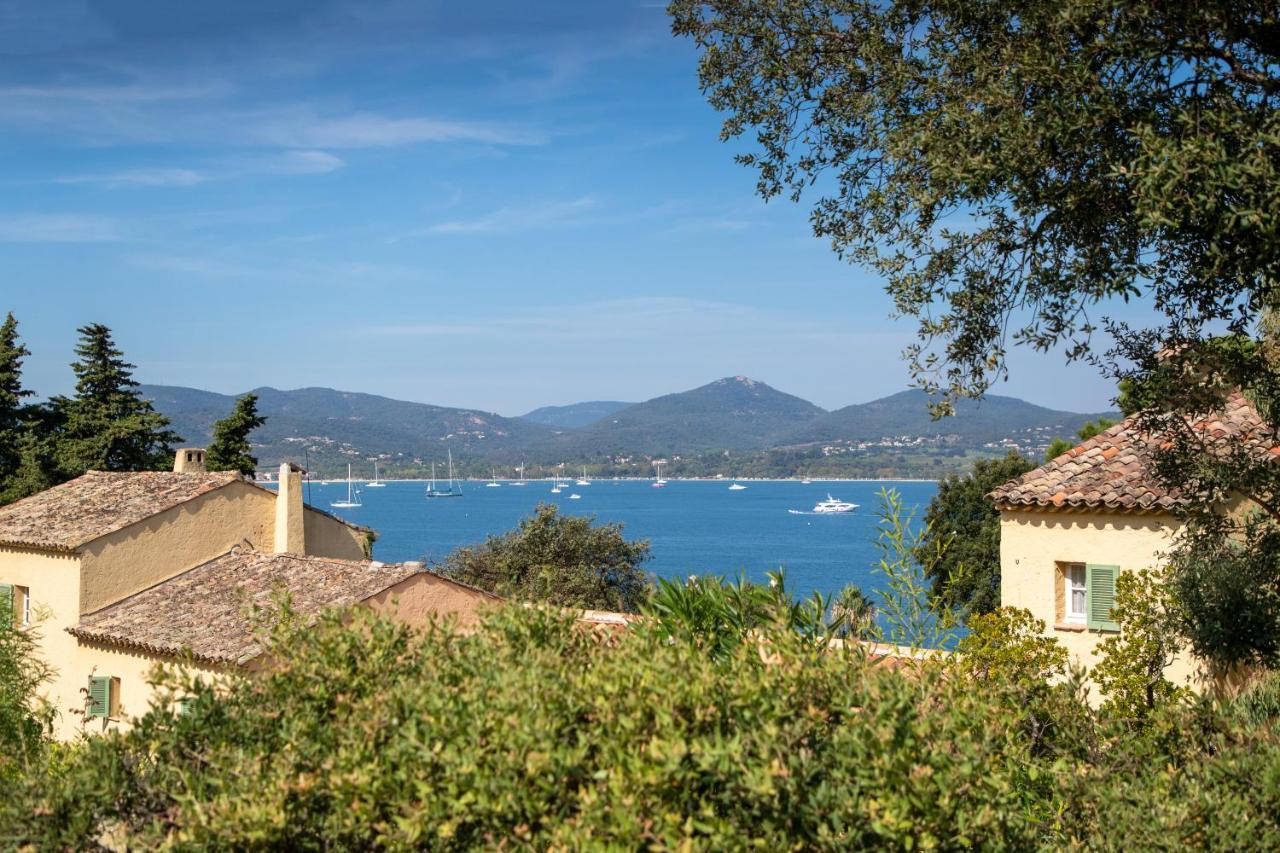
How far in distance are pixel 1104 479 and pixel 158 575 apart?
20572mm

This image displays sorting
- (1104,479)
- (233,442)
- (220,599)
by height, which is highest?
(233,442)

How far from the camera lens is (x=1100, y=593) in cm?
1800

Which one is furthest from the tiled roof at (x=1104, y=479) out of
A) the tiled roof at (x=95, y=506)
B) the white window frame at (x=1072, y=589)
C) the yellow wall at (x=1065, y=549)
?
the tiled roof at (x=95, y=506)

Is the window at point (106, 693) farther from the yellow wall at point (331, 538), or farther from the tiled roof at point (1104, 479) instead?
the tiled roof at point (1104, 479)

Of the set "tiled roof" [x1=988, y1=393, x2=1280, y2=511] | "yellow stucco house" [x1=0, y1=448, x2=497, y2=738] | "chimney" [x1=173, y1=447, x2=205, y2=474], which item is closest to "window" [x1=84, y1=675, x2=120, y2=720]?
"yellow stucco house" [x1=0, y1=448, x2=497, y2=738]

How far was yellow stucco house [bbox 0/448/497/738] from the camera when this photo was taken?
74.4 ft

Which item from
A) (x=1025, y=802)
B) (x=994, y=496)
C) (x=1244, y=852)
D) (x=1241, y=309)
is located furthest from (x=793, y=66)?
(x=994, y=496)

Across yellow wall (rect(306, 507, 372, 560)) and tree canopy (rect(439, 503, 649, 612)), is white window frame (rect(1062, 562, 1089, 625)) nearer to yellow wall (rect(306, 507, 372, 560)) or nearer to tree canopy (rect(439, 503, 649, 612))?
yellow wall (rect(306, 507, 372, 560))

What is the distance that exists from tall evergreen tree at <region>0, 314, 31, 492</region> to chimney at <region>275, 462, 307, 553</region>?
20.9 metres

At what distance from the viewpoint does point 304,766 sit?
509 cm

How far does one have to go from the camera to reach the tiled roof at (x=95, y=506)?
2603cm

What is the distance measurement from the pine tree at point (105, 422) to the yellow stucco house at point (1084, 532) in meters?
36.7

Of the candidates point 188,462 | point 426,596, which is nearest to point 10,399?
point 188,462

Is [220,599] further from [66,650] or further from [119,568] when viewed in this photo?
[66,650]
